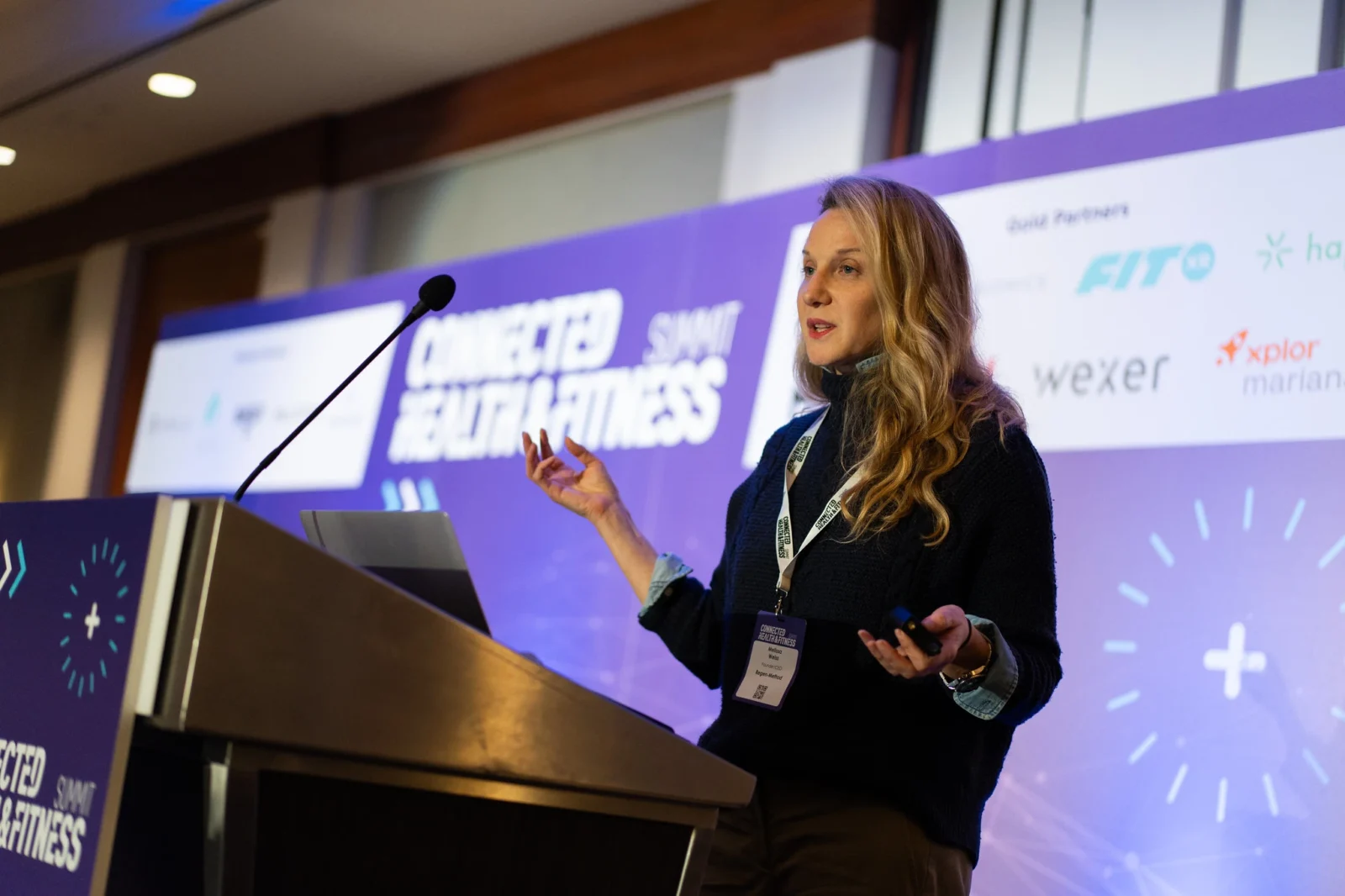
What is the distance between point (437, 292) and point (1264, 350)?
1.49 meters

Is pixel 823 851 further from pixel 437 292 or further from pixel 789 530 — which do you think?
pixel 437 292

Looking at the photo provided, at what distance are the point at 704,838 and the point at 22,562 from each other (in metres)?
0.65

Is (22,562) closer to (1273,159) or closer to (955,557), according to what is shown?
(955,557)

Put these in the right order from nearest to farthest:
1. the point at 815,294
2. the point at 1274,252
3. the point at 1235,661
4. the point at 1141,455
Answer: the point at 815,294 → the point at 1235,661 → the point at 1274,252 → the point at 1141,455

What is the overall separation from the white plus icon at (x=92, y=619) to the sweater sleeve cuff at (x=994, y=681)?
775 mm

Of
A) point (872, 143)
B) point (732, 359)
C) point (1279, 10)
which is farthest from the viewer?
point (872, 143)

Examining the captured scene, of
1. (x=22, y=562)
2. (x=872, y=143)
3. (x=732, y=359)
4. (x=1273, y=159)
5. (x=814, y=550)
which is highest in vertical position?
(x=872, y=143)

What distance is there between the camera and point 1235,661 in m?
2.50

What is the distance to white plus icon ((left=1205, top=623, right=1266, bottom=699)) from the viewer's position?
2475 millimetres

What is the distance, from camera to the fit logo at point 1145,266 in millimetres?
2717

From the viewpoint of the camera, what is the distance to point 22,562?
128 cm

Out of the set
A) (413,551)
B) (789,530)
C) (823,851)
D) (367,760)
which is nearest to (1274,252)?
(789,530)

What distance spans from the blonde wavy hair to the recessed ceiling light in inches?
207

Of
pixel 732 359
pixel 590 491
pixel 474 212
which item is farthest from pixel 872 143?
pixel 590 491
